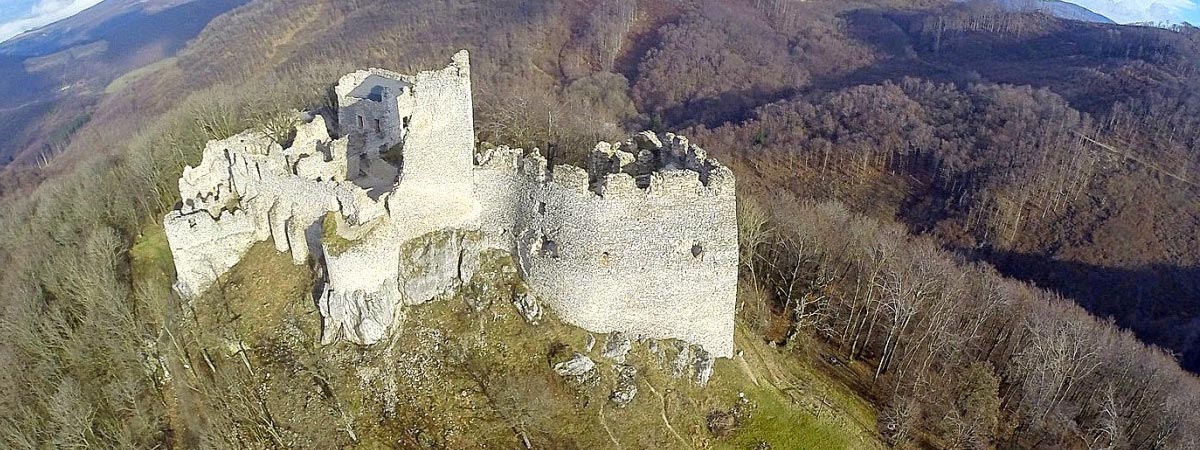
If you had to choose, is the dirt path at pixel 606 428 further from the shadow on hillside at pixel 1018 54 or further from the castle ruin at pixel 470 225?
the shadow on hillside at pixel 1018 54

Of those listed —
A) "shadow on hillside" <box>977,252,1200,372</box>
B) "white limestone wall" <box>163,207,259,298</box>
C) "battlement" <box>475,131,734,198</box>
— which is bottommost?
"shadow on hillside" <box>977,252,1200,372</box>

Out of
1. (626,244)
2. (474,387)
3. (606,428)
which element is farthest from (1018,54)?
(474,387)

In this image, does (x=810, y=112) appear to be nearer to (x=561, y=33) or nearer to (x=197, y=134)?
(x=561, y=33)

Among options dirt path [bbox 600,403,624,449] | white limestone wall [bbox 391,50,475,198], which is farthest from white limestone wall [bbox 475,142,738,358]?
dirt path [bbox 600,403,624,449]

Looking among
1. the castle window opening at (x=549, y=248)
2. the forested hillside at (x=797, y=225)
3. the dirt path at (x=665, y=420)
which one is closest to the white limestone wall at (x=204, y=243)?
the forested hillside at (x=797, y=225)

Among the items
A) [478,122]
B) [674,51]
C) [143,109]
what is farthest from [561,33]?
[478,122]

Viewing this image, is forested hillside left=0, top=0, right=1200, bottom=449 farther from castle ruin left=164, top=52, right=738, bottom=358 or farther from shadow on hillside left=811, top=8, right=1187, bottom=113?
castle ruin left=164, top=52, right=738, bottom=358
